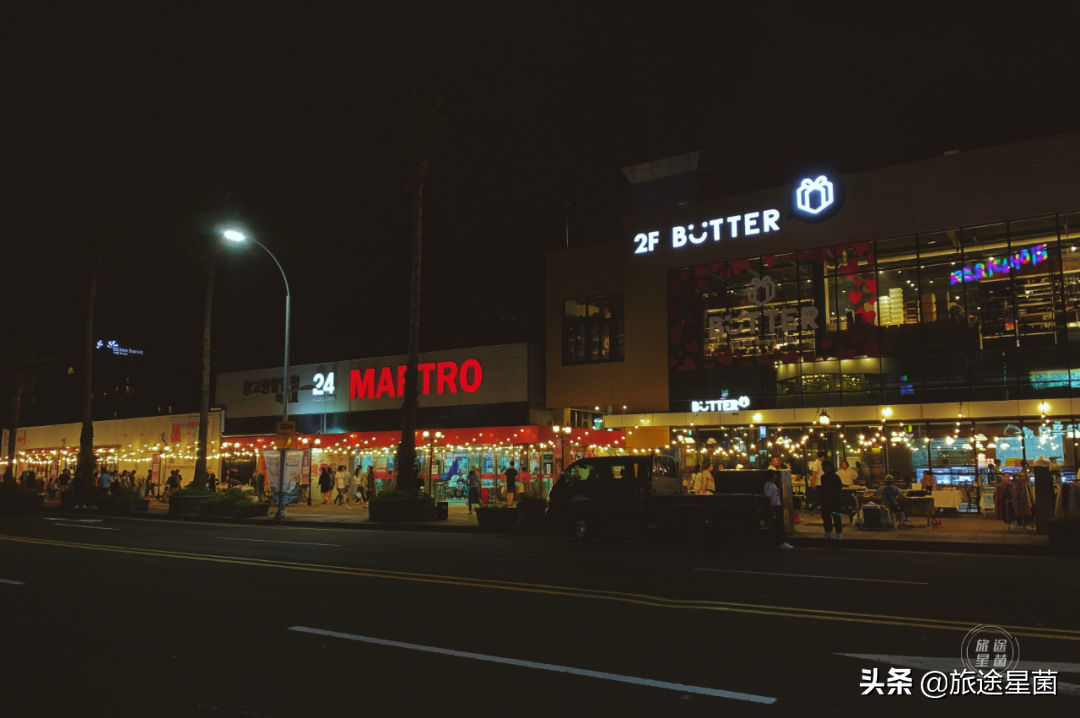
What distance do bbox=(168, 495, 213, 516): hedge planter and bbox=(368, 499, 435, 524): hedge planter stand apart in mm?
9584

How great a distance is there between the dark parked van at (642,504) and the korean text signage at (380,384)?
46.3 feet

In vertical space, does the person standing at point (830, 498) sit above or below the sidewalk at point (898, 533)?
above

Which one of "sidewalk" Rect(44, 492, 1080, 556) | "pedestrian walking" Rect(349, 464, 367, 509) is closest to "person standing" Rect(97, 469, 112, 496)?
"sidewalk" Rect(44, 492, 1080, 556)

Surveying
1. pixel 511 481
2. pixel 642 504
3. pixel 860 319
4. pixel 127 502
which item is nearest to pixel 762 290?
pixel 860 319

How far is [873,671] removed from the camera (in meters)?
5.76

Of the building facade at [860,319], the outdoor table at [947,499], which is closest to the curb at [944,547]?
the outdoor table at [947,499]

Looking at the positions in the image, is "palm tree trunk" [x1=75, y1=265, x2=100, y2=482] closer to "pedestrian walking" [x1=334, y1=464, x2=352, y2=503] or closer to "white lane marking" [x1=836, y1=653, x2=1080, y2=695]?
"pedestrian walking" [x1=334, y1=464, x2=352, y2=503]

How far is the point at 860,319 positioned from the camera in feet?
90.0

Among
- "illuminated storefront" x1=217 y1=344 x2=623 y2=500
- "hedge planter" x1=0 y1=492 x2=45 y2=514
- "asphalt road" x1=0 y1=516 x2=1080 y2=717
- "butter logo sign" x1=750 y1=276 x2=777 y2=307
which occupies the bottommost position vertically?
"hedge planter" x1=0 y1=492 x2=45 y2=514

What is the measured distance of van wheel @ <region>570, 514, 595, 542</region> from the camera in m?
18.5

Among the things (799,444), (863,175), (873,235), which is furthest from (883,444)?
(863,175)

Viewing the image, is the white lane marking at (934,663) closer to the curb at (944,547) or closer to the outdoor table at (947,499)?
the curb at (944,547)

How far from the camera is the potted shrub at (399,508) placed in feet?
81.8

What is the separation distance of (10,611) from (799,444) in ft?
83.0
